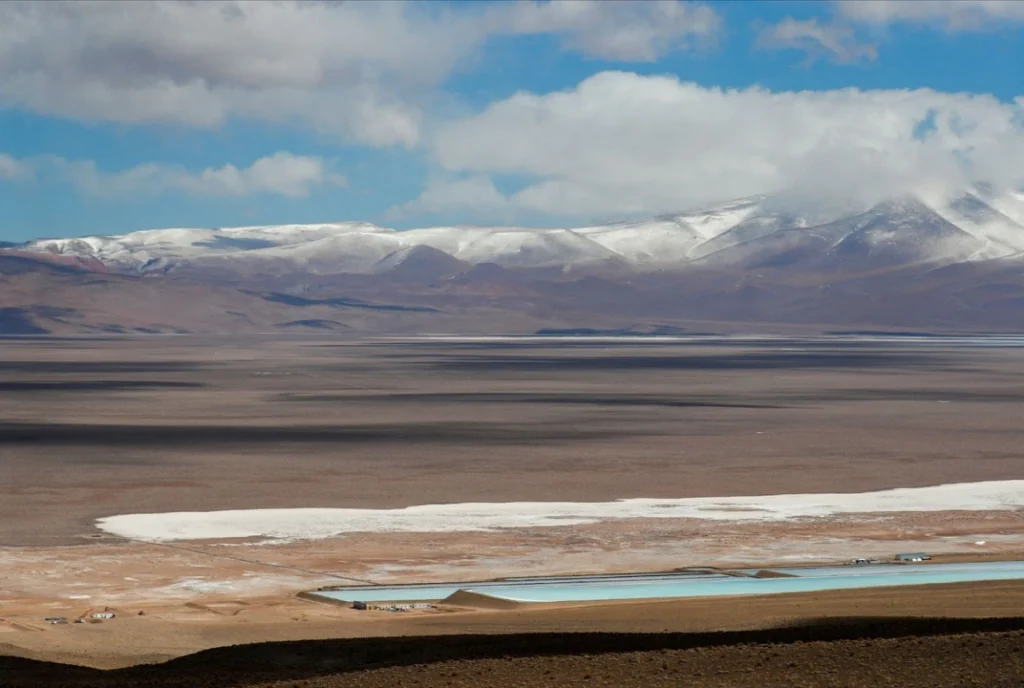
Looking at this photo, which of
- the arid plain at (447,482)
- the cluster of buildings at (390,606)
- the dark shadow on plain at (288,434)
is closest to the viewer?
the arid plain at (447,482)

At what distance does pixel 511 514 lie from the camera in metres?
31.6

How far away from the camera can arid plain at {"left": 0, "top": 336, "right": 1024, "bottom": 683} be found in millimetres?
18984

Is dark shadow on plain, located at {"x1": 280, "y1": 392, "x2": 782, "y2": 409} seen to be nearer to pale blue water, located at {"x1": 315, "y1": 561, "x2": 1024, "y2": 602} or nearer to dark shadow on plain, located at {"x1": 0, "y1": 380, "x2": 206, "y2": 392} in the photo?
dark shadow on plain, located at {"x1": 0, "y1": 380, "x2": 206, "y2": 392}

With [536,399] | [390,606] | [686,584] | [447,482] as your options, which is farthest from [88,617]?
[536,399]

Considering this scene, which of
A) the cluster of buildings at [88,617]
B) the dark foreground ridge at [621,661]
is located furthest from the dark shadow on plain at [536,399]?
the dark foreground ridge at [621,661]

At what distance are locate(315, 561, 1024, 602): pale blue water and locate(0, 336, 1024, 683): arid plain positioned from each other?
123cm

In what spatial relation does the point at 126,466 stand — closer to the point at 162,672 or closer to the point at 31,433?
the point at 31,433

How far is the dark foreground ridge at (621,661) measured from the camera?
13477 mm

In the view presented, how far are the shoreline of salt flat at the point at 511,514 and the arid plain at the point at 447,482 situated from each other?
27.8 inches

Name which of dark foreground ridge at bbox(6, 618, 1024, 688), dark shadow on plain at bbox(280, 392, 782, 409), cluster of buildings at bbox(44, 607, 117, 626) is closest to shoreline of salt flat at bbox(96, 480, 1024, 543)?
cluster of buildings at bbox(44, 607, 117, 626)

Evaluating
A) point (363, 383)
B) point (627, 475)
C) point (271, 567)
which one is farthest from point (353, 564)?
point (363, 383)

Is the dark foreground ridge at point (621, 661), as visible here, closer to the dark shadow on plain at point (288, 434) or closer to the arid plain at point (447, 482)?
the arid plain at point (447, 482)

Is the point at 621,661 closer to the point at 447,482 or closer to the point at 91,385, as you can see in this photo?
the point at 447,482

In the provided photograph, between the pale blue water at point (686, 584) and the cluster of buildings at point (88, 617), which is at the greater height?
the cluster of buildings at point (88, 617)
